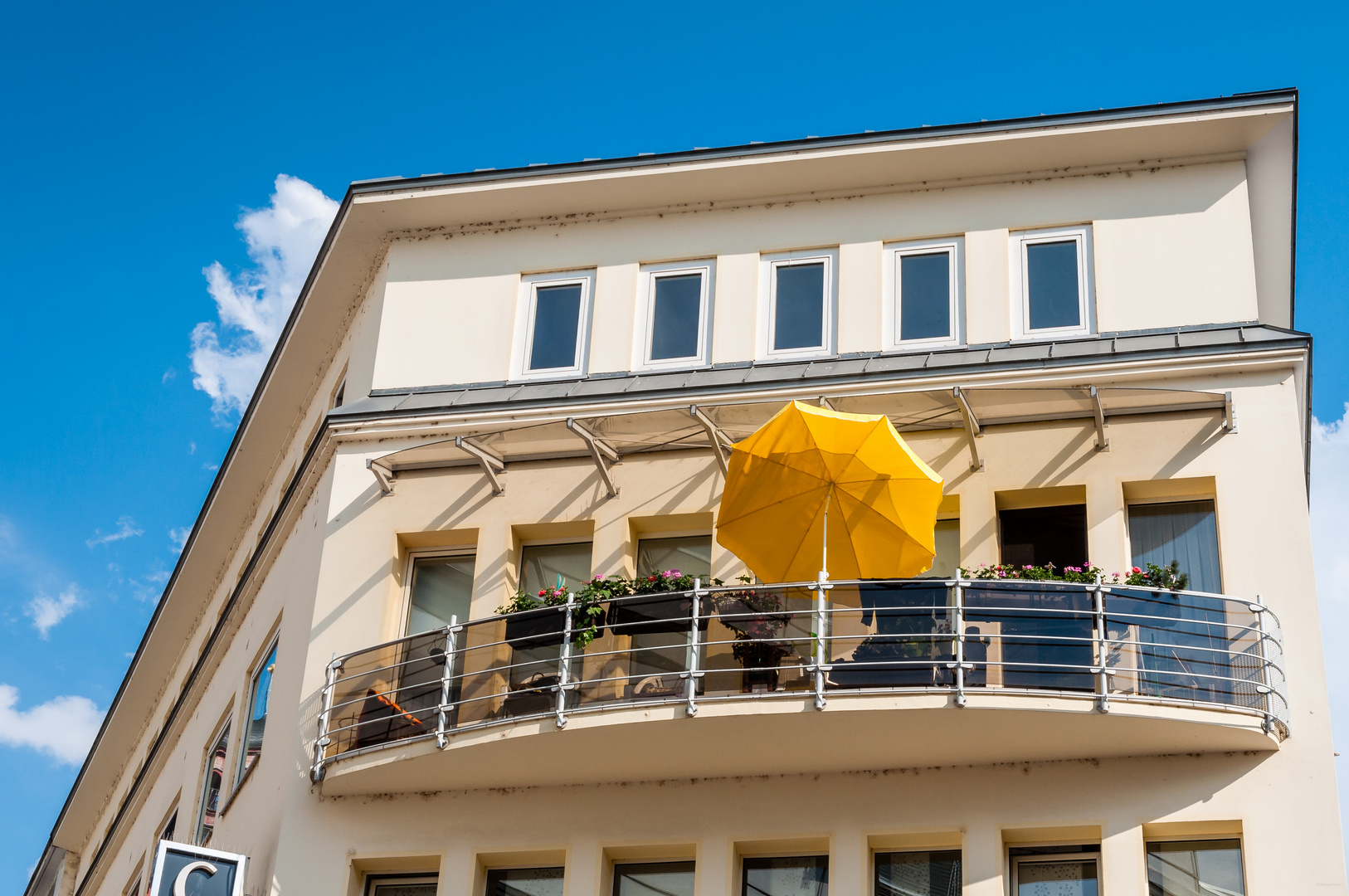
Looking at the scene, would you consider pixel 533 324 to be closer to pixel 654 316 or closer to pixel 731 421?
pixel 654 316

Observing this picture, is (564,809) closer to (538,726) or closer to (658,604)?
(538,726)

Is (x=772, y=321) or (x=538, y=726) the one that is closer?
(x=538, y=726)

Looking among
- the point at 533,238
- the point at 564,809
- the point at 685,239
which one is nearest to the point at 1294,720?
the point at 564,809

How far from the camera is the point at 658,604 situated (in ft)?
64.1

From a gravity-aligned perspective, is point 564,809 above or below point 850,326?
below

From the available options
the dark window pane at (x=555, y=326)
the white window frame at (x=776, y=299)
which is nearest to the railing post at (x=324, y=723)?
the dark window pane at (x=555, y=326)

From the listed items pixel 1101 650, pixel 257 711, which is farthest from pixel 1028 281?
pixel 257 711

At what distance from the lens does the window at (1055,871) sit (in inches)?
727

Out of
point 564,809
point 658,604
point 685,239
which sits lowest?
point 564,809

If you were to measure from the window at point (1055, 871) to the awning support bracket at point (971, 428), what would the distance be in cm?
446

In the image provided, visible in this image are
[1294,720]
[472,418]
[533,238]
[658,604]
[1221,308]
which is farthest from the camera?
[533,238]

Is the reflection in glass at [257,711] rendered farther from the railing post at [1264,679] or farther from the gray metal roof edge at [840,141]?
the railing post at [1264,679]

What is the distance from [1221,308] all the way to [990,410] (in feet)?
10.2

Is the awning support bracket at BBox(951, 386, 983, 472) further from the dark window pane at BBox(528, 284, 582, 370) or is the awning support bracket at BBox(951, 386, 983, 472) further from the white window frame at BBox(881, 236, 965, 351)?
the dark window pane at BBox(528, 284, 582, 370)
